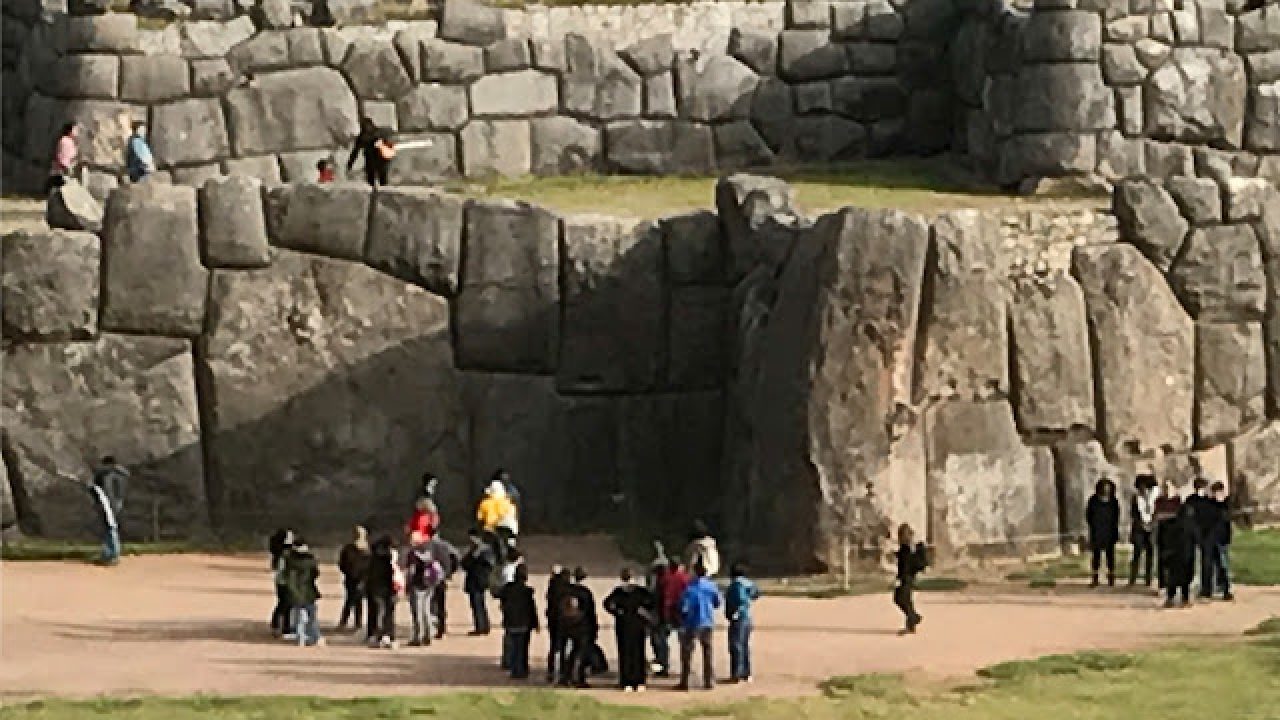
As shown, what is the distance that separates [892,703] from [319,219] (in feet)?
34.5

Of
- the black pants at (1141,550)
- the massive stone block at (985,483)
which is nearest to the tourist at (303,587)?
the massive stone block at (985,483)

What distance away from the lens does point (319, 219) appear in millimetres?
30344

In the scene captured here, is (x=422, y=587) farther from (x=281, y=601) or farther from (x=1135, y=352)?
(x=1135, y=352)

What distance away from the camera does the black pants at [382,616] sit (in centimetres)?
2438

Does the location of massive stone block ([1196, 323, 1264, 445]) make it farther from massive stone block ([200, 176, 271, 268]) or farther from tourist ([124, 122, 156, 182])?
tourist ([124, 122, 156, 182])

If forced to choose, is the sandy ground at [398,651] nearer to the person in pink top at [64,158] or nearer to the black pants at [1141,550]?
the black pants at [1141,550]

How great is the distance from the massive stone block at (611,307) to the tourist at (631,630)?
7.94 m

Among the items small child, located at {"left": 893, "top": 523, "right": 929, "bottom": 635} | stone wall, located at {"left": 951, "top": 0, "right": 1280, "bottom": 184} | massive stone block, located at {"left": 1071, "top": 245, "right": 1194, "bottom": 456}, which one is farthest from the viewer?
stone wall, located at {"left": 951, "top": 0, "right": 1280, "bottom": 184}

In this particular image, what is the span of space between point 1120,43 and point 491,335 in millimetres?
7553

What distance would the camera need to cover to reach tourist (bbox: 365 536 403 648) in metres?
24.4

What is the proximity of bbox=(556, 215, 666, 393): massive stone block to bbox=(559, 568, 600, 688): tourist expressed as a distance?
7.83m

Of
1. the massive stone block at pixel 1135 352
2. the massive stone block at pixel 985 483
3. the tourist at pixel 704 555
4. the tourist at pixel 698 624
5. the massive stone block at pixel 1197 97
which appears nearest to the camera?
the tourist at pixel 698 624

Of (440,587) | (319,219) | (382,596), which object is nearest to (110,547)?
(319,219)

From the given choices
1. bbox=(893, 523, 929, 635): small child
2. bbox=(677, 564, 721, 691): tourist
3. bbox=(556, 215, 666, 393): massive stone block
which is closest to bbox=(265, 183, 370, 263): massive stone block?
bbox=(556, 215, 666, 393): massive stone block
